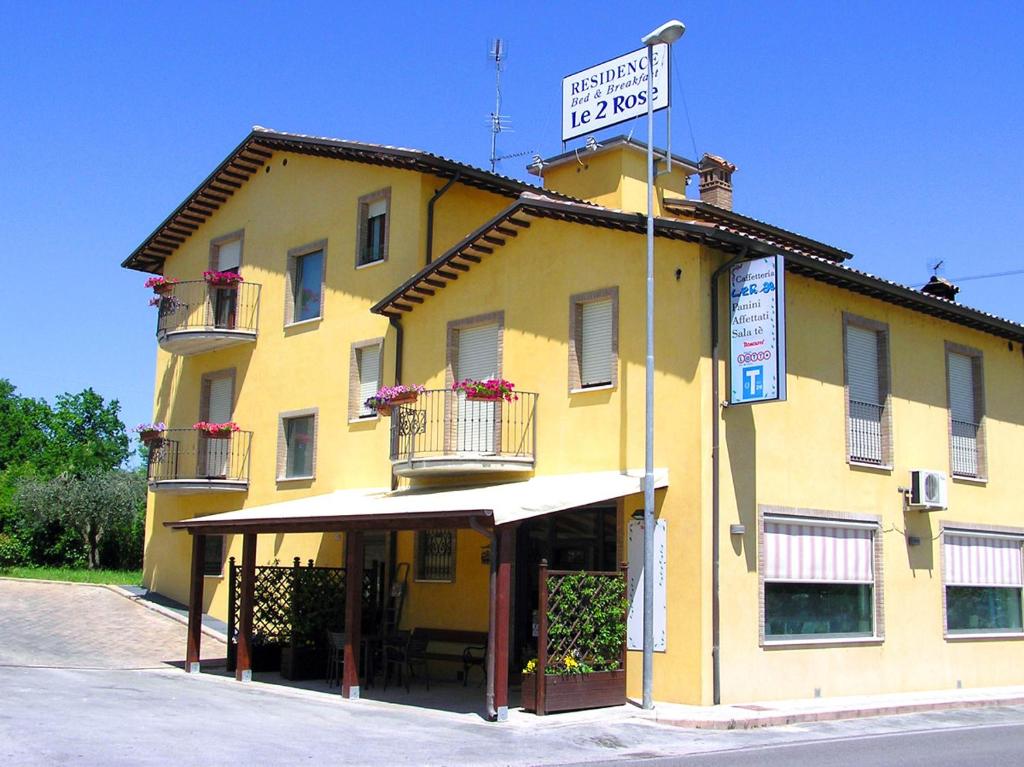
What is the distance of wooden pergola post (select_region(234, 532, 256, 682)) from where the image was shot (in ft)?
60.3

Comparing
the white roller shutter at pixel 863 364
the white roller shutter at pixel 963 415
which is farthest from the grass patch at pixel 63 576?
the white roller shutter at pixel 963 415

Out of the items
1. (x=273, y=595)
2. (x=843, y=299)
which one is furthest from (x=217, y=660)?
(x=843, y=299)

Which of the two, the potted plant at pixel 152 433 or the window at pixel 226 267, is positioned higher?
the window at pixel 226 267

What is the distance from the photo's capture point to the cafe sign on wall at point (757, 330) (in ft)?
50.6

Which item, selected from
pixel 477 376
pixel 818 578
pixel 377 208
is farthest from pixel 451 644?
pixel 377 208

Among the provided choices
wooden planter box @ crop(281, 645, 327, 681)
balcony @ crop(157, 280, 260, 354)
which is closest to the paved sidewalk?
wooden planter box @ crop(281, 645, 327, 681)

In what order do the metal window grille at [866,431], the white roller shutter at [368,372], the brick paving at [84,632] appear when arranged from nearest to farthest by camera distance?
→ the metal window grille at [866,431] < the brick paving at [84,632] < the white roller shutter at [368,372]

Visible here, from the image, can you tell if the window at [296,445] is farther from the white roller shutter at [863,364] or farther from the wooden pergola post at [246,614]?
the white roller shutter at [863,364]

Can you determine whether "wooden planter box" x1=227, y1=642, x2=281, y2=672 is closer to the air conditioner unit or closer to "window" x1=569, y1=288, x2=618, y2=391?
"window" x1=569, y1=288, x2=618, y2=391

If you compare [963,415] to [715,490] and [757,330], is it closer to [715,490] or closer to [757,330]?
[757,330]

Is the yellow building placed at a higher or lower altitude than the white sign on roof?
lower

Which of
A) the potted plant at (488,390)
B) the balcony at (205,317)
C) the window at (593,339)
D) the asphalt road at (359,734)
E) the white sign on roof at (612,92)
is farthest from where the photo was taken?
the balcony at (205,317)

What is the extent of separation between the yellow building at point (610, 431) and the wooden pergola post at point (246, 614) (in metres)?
0.10

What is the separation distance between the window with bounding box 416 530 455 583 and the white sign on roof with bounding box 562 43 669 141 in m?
7.10
